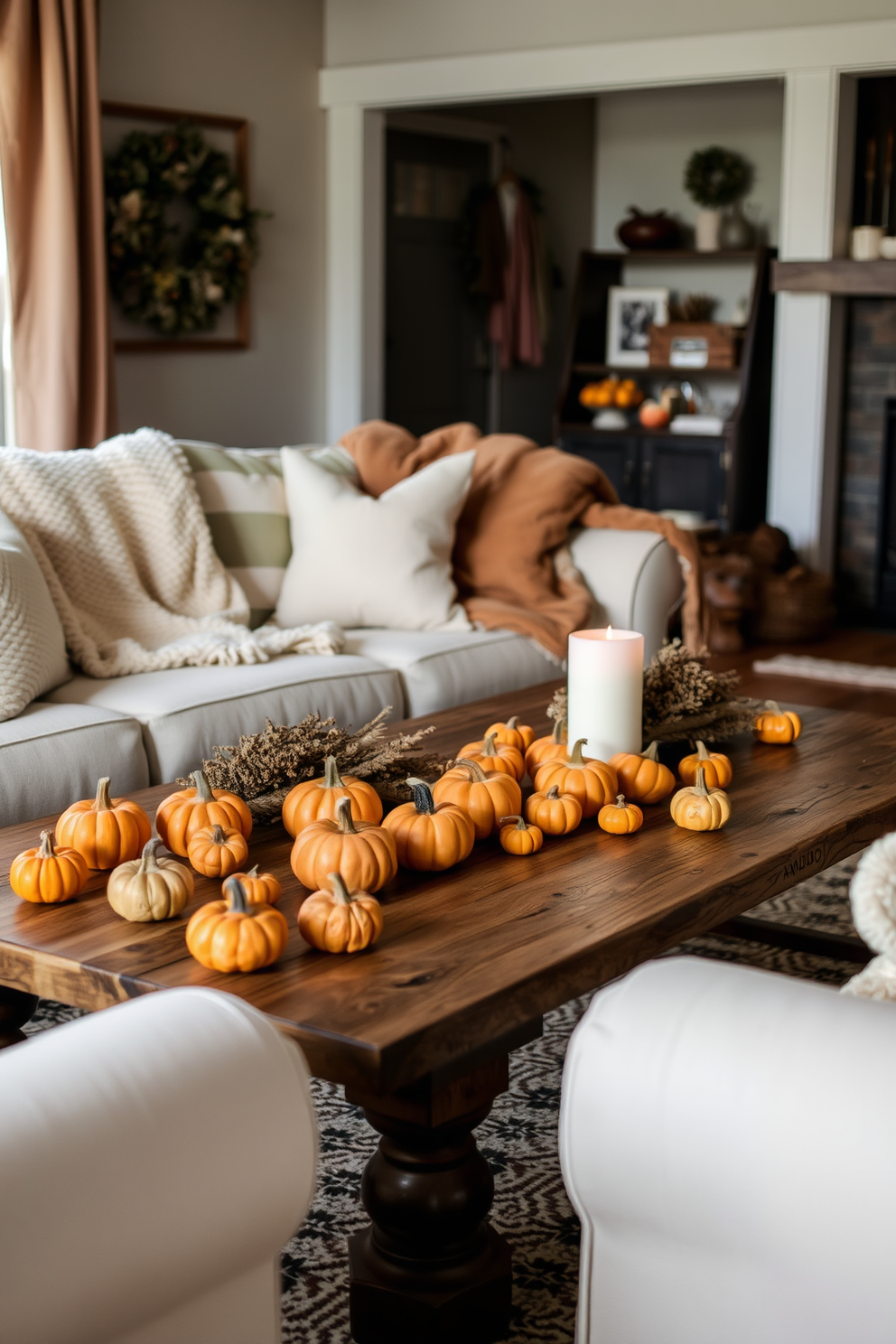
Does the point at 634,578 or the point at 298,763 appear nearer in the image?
the point at 298,763

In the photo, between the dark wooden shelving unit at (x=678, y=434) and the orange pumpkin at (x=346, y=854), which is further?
the dark wooden shelving unit at (x=678, y=434)

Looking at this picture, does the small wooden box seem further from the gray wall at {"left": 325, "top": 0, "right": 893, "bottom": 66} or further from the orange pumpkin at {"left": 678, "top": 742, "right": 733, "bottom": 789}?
the orange pumpkin at {"left": 678, "top": 742, "right": 733, "bottom": 789}

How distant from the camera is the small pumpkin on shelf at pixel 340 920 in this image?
4.77 ft

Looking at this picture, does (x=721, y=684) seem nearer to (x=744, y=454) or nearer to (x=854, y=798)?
(x=854, y=798)

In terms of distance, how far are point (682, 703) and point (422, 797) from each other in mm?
671

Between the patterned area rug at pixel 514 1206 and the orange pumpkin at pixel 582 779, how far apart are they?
1.61ft

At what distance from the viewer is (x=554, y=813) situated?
1869 millimetres

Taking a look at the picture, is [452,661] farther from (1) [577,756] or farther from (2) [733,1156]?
(2) [733,1156]

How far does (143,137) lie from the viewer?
213 inches

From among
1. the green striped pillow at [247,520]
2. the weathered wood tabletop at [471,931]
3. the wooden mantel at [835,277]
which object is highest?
the wooden mantel at [835,277]

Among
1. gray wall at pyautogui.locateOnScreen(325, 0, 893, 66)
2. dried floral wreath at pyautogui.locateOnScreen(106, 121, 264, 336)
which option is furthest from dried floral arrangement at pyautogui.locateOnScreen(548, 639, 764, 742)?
gray wall at pyautogui.locateOnScreen(325, 0, 893, 66)

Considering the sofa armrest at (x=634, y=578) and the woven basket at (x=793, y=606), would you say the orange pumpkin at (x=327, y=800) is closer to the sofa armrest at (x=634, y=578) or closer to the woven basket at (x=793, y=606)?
the sofa armrest at (x=634, y=578)

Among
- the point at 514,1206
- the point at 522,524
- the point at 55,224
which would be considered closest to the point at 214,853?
the point at 514,1206

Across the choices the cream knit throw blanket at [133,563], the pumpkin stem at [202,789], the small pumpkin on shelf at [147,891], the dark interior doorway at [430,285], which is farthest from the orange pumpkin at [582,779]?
the dark interior doorway at [430,285]
